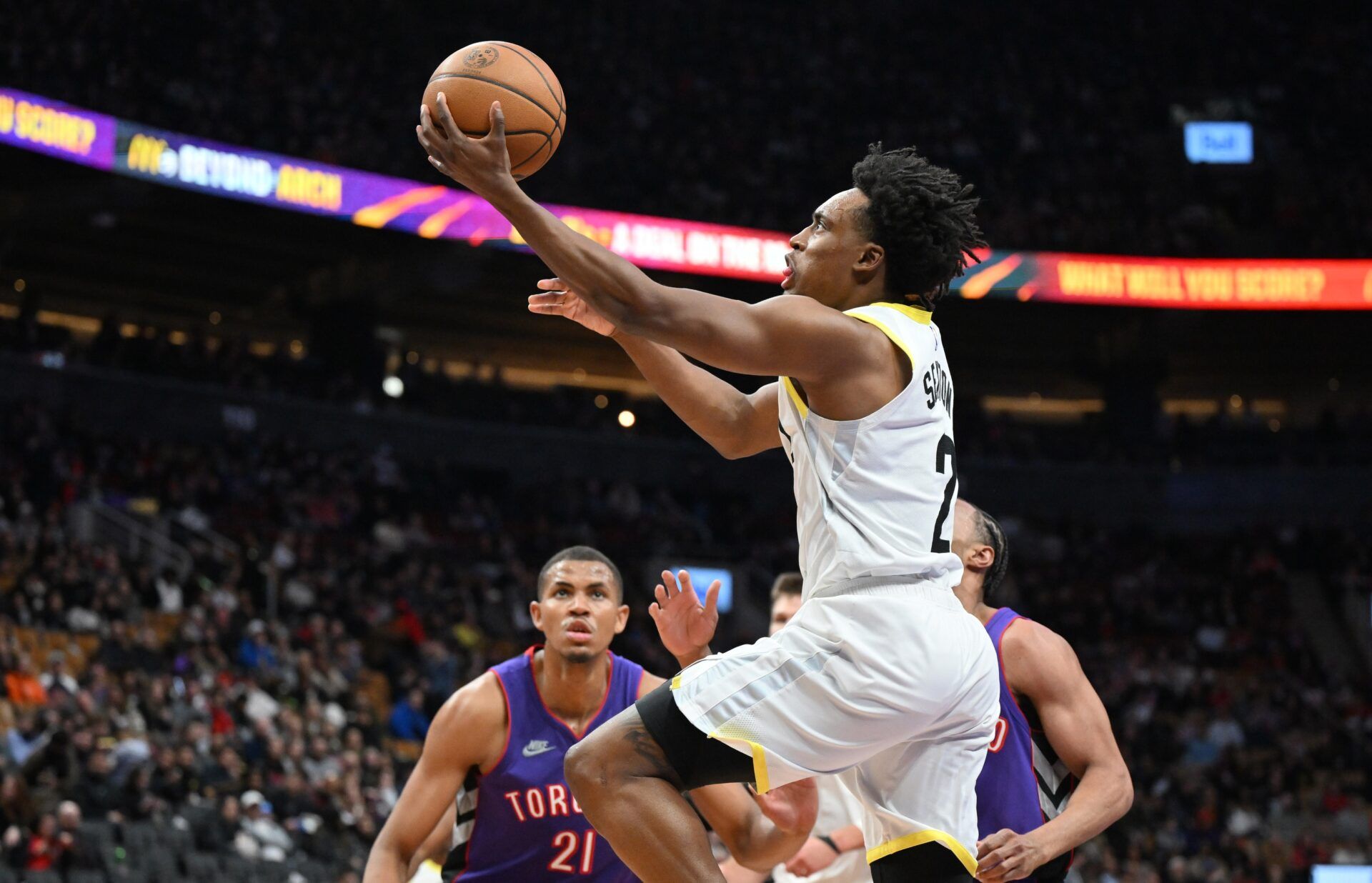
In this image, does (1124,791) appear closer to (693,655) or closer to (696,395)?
(693,655)

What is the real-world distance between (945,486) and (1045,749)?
115 cm

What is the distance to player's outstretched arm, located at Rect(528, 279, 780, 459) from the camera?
3.97 metres

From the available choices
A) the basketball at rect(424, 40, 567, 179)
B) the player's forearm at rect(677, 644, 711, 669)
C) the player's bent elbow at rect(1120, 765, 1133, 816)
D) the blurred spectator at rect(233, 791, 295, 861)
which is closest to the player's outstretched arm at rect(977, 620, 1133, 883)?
the player's bent elbow at rect(1120, 765, 1133, 816)

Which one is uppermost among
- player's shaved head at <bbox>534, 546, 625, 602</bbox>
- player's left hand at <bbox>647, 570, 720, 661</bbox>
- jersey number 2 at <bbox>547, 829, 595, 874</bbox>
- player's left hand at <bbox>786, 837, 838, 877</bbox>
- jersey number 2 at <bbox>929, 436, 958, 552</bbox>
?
jersey number 2 at <bbox>929, 436, 958, 552</bbox>

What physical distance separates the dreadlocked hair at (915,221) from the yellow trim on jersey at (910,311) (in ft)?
0.15

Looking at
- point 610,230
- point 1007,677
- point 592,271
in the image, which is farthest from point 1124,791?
point 610,230

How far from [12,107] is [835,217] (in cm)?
1547

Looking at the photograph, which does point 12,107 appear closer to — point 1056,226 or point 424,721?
point 424,721

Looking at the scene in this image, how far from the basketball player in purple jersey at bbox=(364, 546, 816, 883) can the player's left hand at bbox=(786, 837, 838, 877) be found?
77 cm

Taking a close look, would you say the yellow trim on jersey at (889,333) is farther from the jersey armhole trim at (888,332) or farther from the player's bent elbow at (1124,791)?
the player's bent elbow at (1124,791)

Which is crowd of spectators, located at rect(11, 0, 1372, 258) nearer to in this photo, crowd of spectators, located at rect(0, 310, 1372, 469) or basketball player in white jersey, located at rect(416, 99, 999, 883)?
crowd of spectators, located at rect(0, 310, 1372, 469)

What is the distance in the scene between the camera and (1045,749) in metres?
4.25

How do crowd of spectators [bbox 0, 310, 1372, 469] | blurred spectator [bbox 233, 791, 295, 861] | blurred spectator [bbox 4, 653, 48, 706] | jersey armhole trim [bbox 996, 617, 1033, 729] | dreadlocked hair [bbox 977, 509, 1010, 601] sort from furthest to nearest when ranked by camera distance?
crowd of spectators [bbox 0, 310, 1372, 469] < blurred spectator [bbox 4, 653, 48, 706] < blurred spectator [bbox 233, 791, 295, 861] < dreadlocked hair [bbox 977, 509, 1010, 601] < jersey armhole trim [bbox 996, 617, 1033, 729]

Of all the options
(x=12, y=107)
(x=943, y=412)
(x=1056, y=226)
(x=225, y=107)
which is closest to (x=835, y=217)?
(x=943, y=412)
